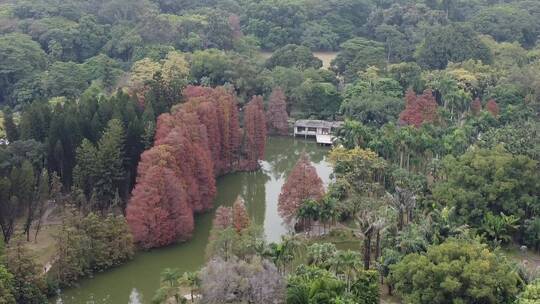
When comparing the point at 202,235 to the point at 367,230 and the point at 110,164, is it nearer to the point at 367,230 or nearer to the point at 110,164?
the point at 110,164

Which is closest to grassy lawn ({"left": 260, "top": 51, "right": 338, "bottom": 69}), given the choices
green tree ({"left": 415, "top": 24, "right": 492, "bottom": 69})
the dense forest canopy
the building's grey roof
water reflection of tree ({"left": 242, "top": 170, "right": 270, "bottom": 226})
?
the dense forest canopy

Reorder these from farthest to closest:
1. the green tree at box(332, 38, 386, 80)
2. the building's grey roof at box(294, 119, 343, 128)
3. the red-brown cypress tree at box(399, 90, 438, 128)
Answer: the green tree at box(332, 38, 386, 80), the building's grey roof at box(294, 119, 343, 128), the red-brown cypress tree at box(399, 90, 438, 128)

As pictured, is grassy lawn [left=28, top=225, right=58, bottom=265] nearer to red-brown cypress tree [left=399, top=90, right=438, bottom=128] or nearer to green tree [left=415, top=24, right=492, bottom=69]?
red-brown cypress tree [left=399, top=90, right=438, bottom=128]

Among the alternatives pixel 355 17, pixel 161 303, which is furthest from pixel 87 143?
pixel 355 17

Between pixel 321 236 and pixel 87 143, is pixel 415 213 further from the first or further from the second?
pixel 87 143

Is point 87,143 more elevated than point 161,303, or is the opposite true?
point 87,143

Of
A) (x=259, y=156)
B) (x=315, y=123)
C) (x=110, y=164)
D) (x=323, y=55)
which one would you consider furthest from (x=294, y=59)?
(x=110, y=164)

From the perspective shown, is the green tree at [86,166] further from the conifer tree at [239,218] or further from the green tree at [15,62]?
the green tree at [15,62]
